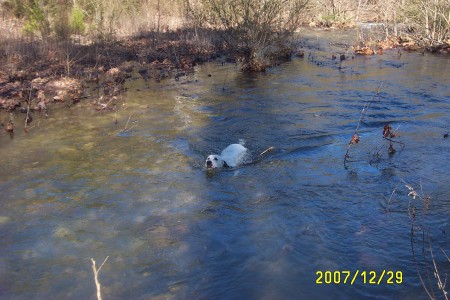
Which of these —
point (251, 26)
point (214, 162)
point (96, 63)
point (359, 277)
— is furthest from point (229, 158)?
point (96, 63)

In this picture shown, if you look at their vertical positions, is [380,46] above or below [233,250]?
above

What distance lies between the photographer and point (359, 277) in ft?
12.9

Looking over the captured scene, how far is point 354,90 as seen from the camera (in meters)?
10.8

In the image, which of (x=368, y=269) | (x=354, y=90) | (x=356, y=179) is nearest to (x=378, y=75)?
(x=354, y=90)

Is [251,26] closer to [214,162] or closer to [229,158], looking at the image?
[229,158]

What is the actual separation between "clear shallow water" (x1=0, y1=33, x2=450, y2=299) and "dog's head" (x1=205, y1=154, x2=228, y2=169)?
18cm

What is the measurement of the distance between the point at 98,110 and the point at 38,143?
231 cm

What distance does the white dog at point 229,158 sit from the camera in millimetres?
6316

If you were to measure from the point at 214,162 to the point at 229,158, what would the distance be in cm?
28

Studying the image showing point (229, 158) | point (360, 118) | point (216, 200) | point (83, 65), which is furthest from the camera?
point (83, 65)

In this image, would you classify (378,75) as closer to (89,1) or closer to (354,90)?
(354,90)

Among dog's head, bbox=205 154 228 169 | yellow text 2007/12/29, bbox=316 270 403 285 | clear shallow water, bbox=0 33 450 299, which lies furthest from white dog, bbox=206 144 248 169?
yellow text 2007/12/29, bbox=316 270 403 285

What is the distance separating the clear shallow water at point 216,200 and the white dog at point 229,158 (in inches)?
8.3

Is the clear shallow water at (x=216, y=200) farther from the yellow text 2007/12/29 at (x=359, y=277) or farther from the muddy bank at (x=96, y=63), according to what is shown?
the muddy bank at (x=96, y=63)
